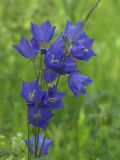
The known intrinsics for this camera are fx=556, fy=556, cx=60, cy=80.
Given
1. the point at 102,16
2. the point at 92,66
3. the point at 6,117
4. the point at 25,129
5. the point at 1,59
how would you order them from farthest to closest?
the point at 102,16, the point at 92,66, the point at 1,59, the point at 6,117, the point at 25,129

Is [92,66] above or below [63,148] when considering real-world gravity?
above

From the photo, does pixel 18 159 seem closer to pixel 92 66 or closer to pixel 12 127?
pixel 12 127

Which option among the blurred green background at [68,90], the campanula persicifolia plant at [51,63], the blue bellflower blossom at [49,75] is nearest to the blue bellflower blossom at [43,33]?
the campanula persicifolia plant at [51,63]

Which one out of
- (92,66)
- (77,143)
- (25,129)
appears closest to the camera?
(25,129)

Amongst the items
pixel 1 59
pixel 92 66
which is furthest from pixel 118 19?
pixel 1 59

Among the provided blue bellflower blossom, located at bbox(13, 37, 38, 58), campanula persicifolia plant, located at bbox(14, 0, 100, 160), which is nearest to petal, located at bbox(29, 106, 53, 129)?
Answer: campanula persicifolia plant, located at bbox(14, 0, 100, 160)

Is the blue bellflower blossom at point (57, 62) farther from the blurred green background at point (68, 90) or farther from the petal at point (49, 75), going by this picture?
the blurred green background at point (68, 90)

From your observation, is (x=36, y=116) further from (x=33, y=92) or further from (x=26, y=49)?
(x=26, y=49)

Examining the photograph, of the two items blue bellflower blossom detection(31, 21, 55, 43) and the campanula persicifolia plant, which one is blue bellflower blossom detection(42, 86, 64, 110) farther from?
blue bellflower blossom detection(31, 21, 55, 43)
